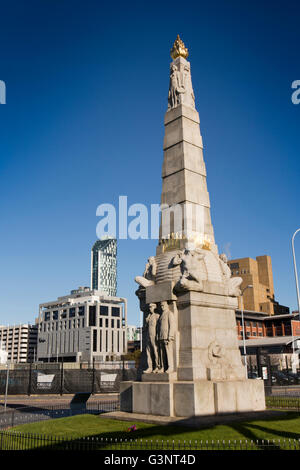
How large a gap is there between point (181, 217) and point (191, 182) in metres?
1.64

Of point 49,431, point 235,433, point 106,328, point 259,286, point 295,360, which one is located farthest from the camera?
point 106,328

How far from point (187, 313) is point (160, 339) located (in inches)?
52.7

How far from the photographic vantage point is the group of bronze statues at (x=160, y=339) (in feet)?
49.5

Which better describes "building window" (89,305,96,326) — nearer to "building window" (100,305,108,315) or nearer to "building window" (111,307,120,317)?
"building window" (100,305,108,315)

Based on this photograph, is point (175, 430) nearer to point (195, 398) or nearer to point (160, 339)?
point (195, 398)

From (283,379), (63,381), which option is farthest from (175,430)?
(283,379)

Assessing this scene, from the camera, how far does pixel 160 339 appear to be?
1525cm

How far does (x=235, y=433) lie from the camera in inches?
464

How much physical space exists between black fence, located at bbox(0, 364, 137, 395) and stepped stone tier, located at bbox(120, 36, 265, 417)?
72.7 ft

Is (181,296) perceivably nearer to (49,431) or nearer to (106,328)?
(49,431)

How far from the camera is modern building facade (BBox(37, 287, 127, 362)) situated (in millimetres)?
156625

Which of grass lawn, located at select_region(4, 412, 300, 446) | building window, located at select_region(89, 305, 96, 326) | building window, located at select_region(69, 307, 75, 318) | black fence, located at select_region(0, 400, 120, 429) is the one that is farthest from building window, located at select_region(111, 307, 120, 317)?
grass lawn, located at select_region(4, 412, 300, 446)

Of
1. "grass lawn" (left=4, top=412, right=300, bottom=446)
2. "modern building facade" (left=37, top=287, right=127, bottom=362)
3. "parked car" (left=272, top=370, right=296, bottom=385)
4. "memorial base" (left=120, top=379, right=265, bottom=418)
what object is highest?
"modern building facade" (left=37, top=287, right=127, bottom=362)
